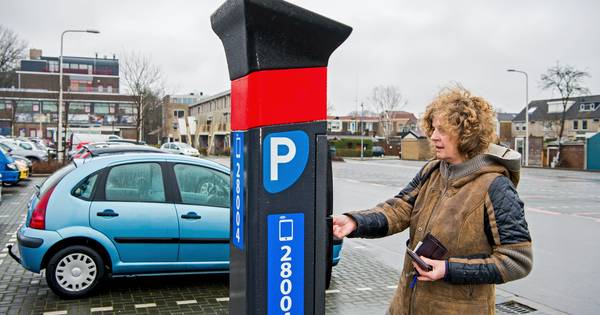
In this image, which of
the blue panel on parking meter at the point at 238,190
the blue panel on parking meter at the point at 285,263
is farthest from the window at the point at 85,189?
the blue panel on parking meter at the point at 285,263

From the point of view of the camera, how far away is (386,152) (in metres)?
73.4

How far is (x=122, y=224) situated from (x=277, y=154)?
4.20 m

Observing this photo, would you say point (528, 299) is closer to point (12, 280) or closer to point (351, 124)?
point (12, 280)

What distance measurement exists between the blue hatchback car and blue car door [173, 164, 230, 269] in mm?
11

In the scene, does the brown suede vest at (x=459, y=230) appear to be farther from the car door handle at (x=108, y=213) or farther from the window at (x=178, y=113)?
the window at (x=178, y=113)

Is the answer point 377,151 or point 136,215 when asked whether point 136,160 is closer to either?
point 136,215

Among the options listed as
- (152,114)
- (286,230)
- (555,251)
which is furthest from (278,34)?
(152,114)

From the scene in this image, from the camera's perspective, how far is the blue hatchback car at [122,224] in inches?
220

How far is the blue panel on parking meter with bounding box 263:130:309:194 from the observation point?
1979mm

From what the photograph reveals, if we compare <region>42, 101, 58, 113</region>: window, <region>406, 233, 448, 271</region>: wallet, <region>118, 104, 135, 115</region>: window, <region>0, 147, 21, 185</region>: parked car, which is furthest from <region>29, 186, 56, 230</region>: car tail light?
<region>118, 104, 135, 115</region>: window

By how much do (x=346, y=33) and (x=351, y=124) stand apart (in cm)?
11880

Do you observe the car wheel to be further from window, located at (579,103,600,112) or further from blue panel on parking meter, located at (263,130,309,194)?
window, located at (579,103,600,112)

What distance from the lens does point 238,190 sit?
6.89ft

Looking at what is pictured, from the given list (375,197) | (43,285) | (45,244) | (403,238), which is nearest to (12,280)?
(43,285)
